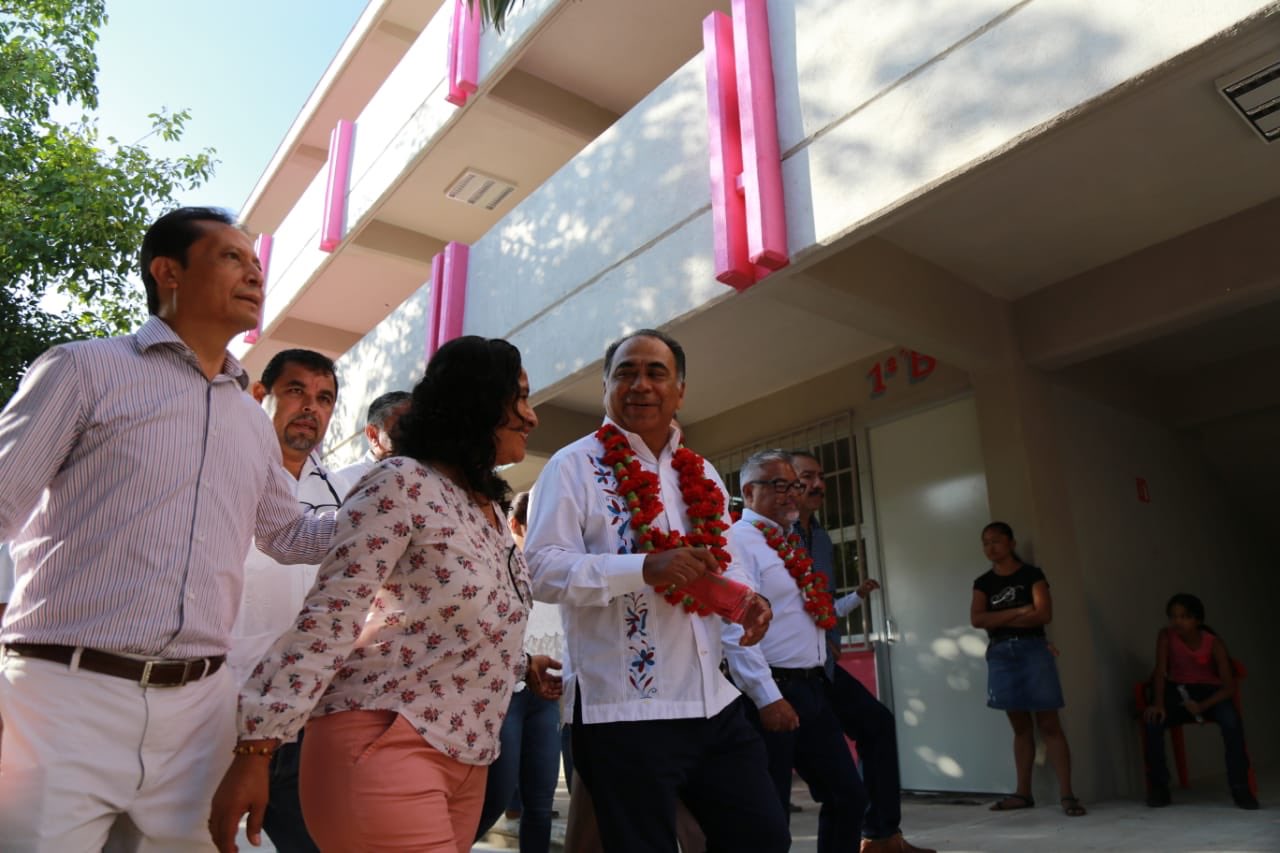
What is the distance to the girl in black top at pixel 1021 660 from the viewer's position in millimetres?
5777

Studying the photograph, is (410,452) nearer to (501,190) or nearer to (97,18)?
(501,190)

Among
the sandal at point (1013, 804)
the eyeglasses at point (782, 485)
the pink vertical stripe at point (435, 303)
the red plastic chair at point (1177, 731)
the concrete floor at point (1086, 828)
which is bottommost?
the concrete floor at point (1086, 828)

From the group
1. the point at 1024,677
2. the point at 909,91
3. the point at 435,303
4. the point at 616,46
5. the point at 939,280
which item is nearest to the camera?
the point at 909,91

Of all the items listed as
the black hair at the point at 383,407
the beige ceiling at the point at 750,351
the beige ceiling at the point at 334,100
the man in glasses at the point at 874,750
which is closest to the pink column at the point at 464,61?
the beige ceiling at the point at 750,351

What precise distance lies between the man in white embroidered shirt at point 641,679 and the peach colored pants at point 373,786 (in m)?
Answer: 0.61

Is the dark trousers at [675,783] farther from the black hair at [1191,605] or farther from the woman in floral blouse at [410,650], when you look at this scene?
the black hair at [1191,605]

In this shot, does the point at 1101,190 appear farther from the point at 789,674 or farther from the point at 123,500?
the point at 123,500

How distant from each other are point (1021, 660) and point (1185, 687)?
4.38ft

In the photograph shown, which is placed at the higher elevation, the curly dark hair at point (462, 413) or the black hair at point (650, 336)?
the black hair at point (650, 336)

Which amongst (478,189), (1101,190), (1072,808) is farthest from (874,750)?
(478,189)

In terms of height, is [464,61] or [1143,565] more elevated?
[464,61]

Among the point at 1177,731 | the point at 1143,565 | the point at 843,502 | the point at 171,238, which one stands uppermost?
the point at 843,502

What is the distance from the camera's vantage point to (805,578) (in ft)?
13.1

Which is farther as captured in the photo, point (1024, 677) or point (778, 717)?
point (1024, 677)
